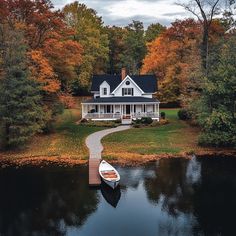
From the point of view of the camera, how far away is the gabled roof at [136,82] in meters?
52.1

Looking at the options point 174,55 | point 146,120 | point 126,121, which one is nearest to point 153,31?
point 174,55

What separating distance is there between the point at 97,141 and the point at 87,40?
128ft

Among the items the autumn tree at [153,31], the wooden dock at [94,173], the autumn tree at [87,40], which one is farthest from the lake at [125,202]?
the autumn tree at [153,31]

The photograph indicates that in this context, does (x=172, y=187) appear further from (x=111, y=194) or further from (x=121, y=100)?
(x=121, y=100)

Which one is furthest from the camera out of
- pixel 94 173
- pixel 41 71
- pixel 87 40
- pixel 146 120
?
pixel 87 40

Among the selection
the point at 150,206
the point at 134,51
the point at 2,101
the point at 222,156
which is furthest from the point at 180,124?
the point at 134,51

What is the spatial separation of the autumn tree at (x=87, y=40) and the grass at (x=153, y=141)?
91.4ft

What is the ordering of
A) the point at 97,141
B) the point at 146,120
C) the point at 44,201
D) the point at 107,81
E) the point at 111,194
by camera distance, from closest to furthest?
the point at 44,201, the point at 111,194, the point at 97,141, the point at 146,120, the point at 107,81

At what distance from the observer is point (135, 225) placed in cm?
1767

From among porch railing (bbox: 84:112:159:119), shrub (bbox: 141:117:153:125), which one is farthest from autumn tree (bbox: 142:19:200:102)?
shrub (bbox: 141:117:153:125)

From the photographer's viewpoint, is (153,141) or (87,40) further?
(87,40)

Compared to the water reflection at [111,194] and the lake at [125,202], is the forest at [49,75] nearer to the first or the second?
the lake at [125,202]

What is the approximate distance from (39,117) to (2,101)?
11.6 ft

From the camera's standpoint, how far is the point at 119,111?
5019 centimetres
